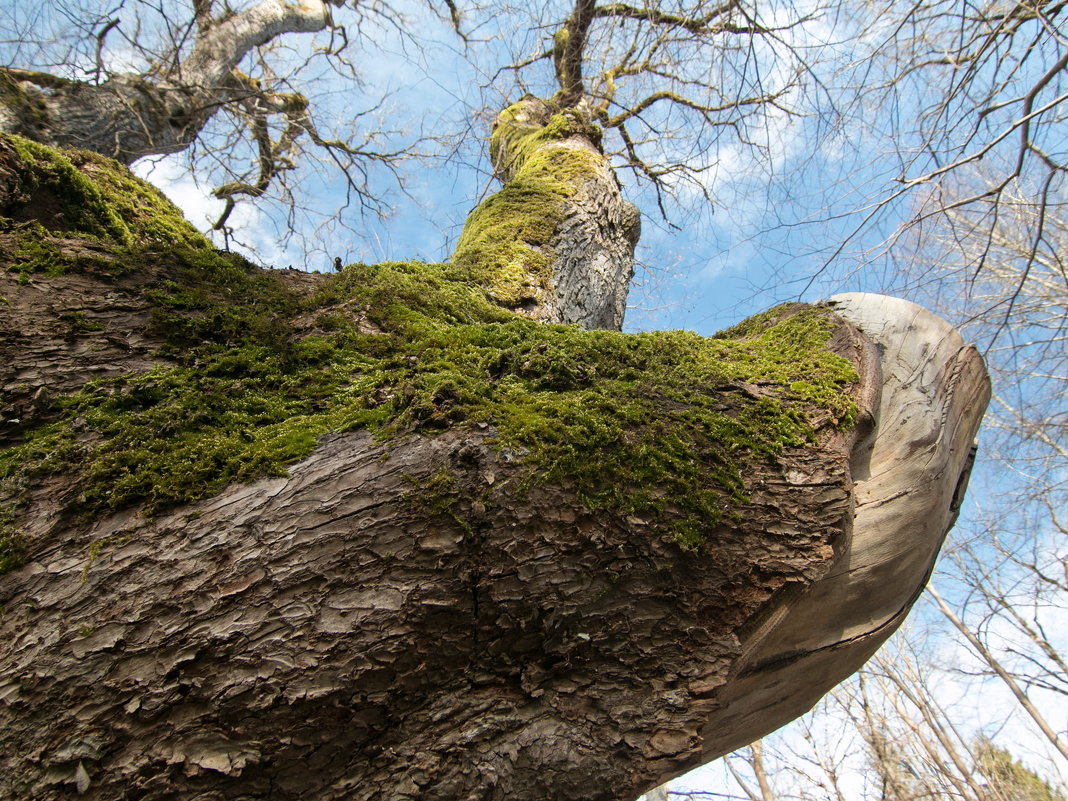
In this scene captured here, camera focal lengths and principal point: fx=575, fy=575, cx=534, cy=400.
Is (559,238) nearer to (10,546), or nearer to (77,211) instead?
(77,211)

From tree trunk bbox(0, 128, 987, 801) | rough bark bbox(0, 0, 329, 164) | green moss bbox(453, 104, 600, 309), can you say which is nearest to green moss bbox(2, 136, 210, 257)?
tree trunk bbox(0, 128, 987, 801)

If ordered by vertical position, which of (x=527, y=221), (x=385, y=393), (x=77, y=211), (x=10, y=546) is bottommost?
(x=10, y=546)

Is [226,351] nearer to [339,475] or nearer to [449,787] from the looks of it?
[339,475]

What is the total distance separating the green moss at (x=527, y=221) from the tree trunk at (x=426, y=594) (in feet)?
3.94

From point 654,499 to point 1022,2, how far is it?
2882 mm

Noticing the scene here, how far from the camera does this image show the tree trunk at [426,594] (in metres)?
1.08

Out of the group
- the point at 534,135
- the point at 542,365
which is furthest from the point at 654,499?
the point at 534,135

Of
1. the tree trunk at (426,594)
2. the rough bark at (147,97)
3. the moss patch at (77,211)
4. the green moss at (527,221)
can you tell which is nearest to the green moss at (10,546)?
the tree trunk at (426,594)

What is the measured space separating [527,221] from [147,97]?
3142 mm

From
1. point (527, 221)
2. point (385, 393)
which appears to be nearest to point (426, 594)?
point (385, 393)

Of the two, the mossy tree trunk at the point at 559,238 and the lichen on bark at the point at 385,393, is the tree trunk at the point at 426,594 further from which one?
the mossy tree trunk at the point at 559,238

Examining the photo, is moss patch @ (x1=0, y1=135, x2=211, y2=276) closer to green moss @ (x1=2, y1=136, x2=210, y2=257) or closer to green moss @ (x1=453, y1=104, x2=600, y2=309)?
green moss @ (x1=2, y1=136, x2=210, y2=257)

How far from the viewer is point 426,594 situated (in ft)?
3.95

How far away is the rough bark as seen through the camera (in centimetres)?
348
